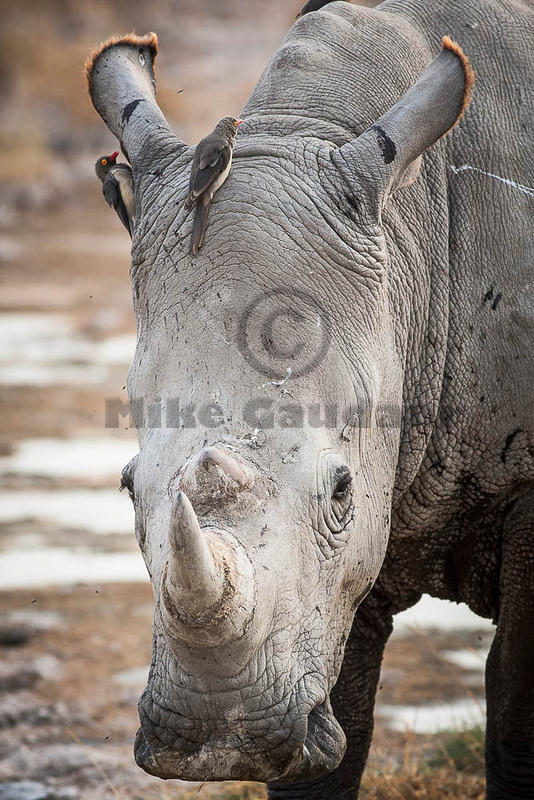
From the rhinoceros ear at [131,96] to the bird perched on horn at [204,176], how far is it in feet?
1.17

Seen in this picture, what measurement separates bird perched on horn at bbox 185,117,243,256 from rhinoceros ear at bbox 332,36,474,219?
33 centimetres

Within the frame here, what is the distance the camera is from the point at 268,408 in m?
3.26

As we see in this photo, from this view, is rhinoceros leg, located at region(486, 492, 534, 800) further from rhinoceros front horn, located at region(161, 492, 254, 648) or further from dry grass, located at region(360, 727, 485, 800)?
rhinoceros front horn, located at region(161, 492, 254, 648)

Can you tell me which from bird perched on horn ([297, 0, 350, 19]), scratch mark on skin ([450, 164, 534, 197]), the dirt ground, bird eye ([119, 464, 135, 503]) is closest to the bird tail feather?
bird eye ([119, 464, 135, 503])

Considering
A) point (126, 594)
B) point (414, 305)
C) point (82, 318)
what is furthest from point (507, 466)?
point (82, 318)

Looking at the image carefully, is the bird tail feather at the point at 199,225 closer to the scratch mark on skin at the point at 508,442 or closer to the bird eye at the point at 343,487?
the bird eye at the point at 343,487

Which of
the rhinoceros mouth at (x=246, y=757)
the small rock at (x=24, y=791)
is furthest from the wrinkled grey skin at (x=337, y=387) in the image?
the small rock at (x=24, y=791)

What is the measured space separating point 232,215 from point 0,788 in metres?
2.88

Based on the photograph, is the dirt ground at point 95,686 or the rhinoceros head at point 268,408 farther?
the dirt ground at point 95,686

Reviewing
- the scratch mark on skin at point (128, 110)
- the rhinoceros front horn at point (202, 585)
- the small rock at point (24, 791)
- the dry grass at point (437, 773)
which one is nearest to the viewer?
the rhinoceros front horn at point (202, 585)

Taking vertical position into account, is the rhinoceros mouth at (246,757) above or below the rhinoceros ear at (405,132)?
below

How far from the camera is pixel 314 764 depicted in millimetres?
3217

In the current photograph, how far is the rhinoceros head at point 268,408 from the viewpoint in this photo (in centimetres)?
305

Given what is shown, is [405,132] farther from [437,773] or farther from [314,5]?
[437,773]
